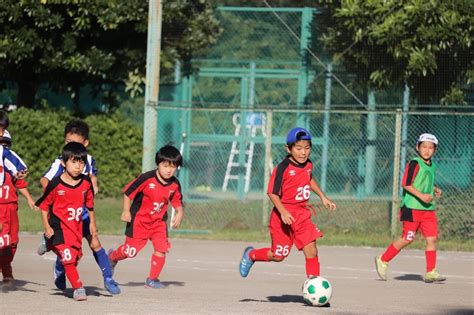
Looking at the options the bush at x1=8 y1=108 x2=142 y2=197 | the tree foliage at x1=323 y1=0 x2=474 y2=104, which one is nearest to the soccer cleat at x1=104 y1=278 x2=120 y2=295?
the tree foliage at x1=323 y1=0 x2=474 y2=104

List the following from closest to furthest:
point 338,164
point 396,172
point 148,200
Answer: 1. point 148,200
2. point 396,172
3. point 338,164

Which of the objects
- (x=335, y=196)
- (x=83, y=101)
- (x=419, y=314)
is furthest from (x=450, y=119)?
(x=419, y=314)

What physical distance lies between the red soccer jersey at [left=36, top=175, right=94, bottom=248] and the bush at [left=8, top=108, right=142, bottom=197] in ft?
37.2

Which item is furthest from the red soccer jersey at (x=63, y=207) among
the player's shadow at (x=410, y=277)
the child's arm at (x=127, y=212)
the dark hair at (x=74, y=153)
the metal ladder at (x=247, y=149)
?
the metal ladder at (x=247, y=149)

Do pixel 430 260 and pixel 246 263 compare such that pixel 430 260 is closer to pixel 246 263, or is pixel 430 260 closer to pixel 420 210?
pixel 420 210

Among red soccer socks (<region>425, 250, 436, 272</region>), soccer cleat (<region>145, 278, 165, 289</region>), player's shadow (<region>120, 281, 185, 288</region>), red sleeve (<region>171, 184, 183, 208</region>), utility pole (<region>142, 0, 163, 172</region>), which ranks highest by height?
utility pole (<region>142, 0, 163, 172</region>)

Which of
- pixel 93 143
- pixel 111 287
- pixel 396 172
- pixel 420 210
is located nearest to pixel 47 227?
pixel 111 287

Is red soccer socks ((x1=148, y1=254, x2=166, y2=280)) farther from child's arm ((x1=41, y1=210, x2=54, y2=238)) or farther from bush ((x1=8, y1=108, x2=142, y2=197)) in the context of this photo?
bush ((x1=8, y1=108, x2=142, y2=197))

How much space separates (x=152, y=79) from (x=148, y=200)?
736 cm

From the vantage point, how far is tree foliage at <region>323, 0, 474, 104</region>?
18641 millimetres

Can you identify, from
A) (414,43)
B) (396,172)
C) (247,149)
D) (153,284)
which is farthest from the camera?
(247,149)

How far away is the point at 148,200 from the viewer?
459 inches

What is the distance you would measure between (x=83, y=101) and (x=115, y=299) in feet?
43.2

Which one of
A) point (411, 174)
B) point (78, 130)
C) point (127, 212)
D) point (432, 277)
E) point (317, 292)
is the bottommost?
point (432, 277)
